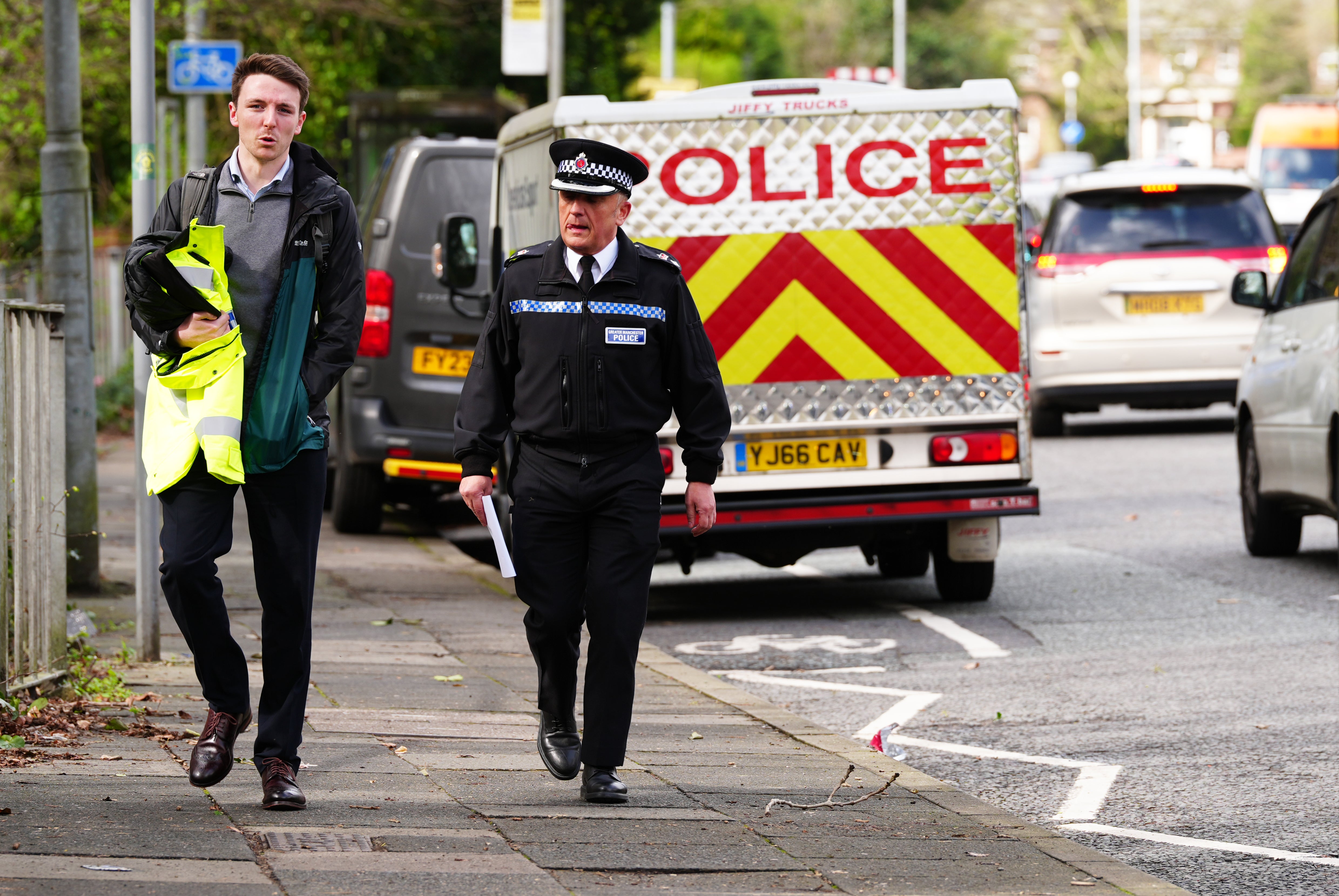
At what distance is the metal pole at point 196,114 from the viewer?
14727 mm

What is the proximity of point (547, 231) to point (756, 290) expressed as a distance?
105 cm

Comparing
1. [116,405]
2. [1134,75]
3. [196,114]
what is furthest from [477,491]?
[1134,75]

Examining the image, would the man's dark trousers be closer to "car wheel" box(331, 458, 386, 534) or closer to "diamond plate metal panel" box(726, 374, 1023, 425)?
"diamond plate metal panel" box(726, 374, 1023, 425)

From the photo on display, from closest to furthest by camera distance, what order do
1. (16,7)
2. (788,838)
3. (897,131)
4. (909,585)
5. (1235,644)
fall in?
(788,838) → (1235,644) → (897,131) → (909,585) → (16,7)

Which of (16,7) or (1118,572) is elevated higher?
(16,7)

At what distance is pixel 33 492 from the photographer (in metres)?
6.51

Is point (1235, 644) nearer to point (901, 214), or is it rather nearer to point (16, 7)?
point (901, 214)

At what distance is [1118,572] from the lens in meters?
11.0

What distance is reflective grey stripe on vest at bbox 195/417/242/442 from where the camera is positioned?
502 centimetres

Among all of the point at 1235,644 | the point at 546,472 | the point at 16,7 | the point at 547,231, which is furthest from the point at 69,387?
the point at 16,7

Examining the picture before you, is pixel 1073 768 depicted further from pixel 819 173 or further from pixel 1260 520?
pixel 1260 520

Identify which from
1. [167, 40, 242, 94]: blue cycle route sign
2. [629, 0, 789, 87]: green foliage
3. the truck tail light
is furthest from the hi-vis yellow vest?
[629, 0, 789, 87]: green foliage

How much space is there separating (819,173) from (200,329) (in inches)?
189

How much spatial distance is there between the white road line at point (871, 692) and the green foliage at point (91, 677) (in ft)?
8.15
